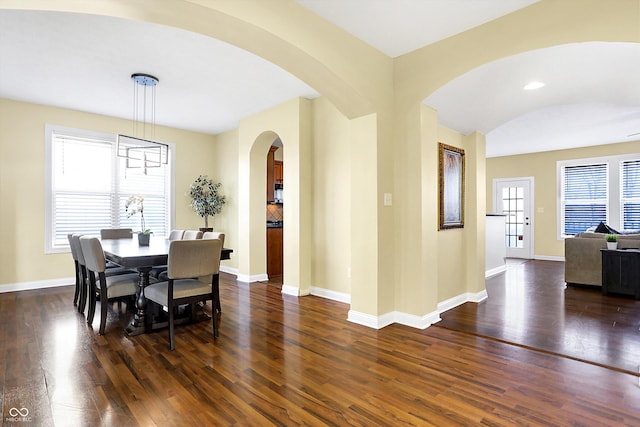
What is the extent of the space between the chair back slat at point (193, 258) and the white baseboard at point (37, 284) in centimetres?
383

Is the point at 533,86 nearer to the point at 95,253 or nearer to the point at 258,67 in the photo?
the point at 258,67

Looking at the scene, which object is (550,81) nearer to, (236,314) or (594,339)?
(594,339)

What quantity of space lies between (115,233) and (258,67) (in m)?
3.33

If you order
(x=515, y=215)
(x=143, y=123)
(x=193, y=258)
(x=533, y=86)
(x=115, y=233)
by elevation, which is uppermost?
(x=143, y=123)

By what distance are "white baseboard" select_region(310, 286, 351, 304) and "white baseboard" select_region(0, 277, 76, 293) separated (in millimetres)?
4038

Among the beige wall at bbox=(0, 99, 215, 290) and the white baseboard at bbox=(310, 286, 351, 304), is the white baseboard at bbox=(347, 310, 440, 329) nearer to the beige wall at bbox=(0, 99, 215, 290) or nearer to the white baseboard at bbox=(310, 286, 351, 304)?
the white baseboard at bbox=(310, 286, 351, 304)

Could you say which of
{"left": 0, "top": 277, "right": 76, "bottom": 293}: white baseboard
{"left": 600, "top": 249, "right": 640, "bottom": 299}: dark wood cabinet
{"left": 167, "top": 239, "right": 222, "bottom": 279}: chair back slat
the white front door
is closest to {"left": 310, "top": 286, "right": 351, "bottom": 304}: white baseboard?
{"left": 167, "top": 239, "right": 222, "bottom": 279}: chair back slat

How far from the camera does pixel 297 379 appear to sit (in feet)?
7.64

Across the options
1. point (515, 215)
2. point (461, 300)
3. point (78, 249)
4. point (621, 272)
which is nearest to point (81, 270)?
point (78, 249)

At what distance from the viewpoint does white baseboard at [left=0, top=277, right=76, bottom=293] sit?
4988 mm

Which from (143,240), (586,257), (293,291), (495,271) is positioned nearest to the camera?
(143,240)

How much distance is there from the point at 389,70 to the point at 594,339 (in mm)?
3216

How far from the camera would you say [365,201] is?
11.5 ft

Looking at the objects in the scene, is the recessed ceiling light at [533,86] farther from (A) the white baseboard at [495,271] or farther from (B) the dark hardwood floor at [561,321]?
(A) the white baseboard at [495,271]
